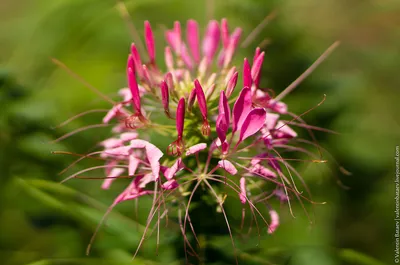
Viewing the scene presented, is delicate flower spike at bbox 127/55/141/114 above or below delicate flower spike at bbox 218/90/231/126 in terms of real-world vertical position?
above

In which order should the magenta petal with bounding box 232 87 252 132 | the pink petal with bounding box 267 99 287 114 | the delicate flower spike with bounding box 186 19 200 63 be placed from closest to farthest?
the magenta petal with bounding box 232 87 252 132, the pink petal with bounding box 267 99 287 114, the delicate flower spike with bounding box 186 19 200 63

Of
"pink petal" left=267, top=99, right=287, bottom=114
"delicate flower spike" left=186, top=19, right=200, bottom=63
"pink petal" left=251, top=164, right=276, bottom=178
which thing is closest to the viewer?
"pink petal" left=251, top=164, right=276, bottom=178

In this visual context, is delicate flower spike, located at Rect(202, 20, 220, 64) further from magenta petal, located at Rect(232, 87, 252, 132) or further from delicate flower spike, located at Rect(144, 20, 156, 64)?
magenta petal, located at Rect(232, 87, 252, 132)

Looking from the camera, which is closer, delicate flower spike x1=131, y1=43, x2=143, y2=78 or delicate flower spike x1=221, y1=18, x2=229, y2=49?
delicate flower spike x1=131, y1=43, x2=143, y2=78

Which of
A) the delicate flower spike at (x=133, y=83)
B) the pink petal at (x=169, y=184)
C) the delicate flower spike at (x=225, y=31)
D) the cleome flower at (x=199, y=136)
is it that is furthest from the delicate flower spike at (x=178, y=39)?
the pink petal at (x=169, y=184)

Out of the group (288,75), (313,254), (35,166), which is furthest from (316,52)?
(35,166)

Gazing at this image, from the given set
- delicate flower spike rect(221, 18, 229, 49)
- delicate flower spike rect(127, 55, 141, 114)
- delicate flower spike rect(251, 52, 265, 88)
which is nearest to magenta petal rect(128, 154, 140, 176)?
delicate flower spike rect(127, 55, 141, 114)

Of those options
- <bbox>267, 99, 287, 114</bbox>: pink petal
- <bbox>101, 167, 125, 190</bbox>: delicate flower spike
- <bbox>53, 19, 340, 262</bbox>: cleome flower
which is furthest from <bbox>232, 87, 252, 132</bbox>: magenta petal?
<bbox>101, 167, 125, 190</bbox>: delicate flower spike

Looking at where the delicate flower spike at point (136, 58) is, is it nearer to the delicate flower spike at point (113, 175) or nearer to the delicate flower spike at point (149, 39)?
the delicate flower spike at point (149, 39)
